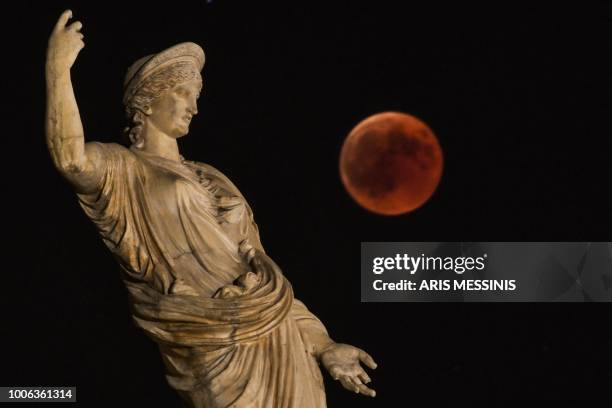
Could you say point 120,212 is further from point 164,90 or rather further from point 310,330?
point 310,330

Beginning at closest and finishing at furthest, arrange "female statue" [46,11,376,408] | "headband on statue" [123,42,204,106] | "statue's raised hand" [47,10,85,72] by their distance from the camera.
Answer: "statue's raised hand" [47,10,85,72], "female statue" [46,11,376,408], "headband on statue" [123,42,204,106]

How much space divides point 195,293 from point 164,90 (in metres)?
0.87

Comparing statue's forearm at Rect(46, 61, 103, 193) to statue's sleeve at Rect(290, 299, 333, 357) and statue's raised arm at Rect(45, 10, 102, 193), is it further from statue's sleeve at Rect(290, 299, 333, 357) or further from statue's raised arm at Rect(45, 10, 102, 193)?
statue's sleeve at Rect(290, 299, 333, 357)

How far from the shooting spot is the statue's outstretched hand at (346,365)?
6.25m

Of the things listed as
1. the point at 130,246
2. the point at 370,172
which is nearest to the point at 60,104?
the point at 130,246

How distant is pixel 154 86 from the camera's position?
246 inches

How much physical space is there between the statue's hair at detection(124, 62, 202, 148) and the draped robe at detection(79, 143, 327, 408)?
6.7 inches

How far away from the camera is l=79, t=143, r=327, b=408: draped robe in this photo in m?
5.94

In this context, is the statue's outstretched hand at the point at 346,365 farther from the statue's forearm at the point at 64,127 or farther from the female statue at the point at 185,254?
the statue's forearm at the point at 64,127

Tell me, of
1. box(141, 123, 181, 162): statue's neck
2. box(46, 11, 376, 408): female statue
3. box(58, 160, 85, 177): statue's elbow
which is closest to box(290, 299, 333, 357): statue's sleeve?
box(46, 11, 376, 408): female statue

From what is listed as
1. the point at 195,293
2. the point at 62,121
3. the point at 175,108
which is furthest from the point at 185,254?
the point at 62,121

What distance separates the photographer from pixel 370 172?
8.02 m

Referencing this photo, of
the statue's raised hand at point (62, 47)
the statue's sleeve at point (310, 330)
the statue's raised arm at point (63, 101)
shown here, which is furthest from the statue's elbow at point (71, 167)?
the statue's sleeve at point (310, 330)

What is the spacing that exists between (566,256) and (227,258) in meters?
2.57
